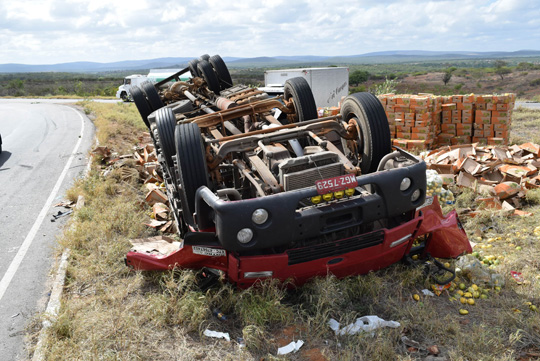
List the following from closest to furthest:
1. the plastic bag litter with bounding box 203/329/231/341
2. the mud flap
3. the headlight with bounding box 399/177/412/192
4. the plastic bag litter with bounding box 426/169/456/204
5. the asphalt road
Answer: the plastic bag litter with bounding box 203/329/231/341 → the headlight with bounding box 399/177/412/192 → the asphalt road → the mud flap → the plastic bag litter with bounding box 426/169/456/204

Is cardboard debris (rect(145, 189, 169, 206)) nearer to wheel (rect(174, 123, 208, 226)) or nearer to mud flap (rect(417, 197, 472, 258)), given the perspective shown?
wheel (rect(174, 123, 208, 226))

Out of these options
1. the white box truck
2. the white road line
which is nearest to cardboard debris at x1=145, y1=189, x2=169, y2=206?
the white road line

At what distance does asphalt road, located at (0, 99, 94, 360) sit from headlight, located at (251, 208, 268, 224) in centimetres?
227

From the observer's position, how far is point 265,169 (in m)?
4.14

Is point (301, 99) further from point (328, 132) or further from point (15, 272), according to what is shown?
point (15, 272)

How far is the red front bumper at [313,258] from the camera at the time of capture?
3.63 meters

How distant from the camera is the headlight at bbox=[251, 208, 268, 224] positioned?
3.40 meters

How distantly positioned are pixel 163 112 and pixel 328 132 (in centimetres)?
217

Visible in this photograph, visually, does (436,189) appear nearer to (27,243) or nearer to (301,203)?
(301,203)

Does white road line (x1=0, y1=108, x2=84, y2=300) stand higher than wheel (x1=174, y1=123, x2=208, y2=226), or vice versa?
wheel (x1=174, y1=123, x2=208, y2=226)

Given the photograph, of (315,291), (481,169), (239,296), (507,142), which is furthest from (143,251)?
(507,142)

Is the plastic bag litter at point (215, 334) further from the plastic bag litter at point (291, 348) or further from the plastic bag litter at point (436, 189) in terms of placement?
the plastic bag litter at point (436, 189)

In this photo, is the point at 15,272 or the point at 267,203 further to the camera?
the point at 15,272

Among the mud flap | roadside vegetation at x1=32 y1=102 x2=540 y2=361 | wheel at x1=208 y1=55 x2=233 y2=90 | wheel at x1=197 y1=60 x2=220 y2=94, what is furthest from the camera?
wheel at x1=208 y1=55 x2=233 y2=90
